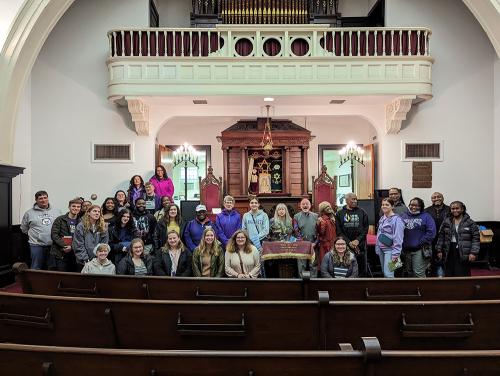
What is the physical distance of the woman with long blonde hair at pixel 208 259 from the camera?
15.2 feet

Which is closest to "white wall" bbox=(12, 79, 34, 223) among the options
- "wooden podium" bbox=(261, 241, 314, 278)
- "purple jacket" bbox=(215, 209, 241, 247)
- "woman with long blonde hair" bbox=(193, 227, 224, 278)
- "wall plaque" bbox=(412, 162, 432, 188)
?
"purple jacket" bbox=(215, 209, 241, 247)

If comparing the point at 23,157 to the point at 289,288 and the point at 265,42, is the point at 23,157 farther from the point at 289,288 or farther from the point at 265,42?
the point at 289,288

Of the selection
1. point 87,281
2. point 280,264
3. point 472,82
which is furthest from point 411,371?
point 472,82

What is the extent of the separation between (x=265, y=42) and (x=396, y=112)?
9.30ft

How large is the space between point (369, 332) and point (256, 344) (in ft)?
2.11

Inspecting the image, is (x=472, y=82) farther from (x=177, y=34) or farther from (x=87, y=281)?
(x=87, y=281)

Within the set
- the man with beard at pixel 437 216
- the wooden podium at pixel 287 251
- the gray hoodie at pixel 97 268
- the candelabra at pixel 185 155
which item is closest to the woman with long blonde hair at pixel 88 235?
the gray hoodie at pixel 97 268

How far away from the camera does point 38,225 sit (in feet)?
19.1

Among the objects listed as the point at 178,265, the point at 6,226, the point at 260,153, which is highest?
the point at 260,153

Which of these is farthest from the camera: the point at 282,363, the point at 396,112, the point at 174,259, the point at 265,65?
the point at 396,112

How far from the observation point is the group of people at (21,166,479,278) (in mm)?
4660

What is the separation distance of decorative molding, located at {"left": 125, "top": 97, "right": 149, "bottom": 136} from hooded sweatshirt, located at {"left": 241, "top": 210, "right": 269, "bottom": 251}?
12.0 feet

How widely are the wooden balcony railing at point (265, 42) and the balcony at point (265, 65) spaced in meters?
0.02

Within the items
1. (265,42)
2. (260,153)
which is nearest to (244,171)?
(260,153)
